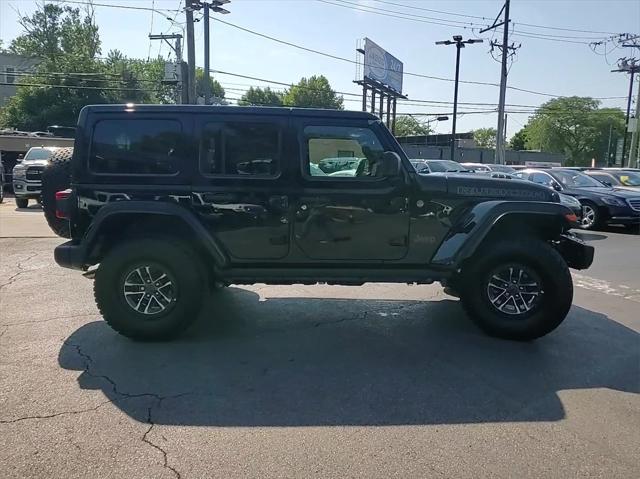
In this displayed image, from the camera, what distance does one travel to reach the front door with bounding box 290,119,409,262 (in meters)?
4.83

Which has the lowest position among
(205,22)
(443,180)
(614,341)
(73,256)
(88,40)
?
(614,341)

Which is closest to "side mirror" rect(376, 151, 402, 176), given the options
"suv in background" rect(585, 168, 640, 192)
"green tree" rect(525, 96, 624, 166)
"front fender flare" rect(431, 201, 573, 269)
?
"front fender flare" rect(431, 201, 573, 269)

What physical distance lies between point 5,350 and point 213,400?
2172mm

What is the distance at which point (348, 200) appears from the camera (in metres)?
4.83

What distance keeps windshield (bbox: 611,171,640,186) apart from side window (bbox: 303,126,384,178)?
13.5 meters

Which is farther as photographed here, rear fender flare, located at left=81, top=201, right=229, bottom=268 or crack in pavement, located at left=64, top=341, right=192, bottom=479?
rear fender flare, located at left=81, top=201, right=229, bottom=268

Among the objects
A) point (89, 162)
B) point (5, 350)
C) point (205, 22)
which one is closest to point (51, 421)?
point (5, 350)

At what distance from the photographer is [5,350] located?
4.47 meters

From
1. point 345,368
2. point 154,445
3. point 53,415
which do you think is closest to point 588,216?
point 345,368

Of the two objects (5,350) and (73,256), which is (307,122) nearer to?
(73,256)

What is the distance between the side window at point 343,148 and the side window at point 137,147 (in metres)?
1.22

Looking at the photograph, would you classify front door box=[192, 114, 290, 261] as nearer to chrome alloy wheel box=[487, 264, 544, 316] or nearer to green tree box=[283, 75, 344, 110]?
chrome alloy wheel box=[487, 264, 544, 316]

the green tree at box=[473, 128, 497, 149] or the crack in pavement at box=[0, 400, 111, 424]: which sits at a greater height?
the green tree at box=[473, 128, 497, 149]

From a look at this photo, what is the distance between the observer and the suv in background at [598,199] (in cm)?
1291
